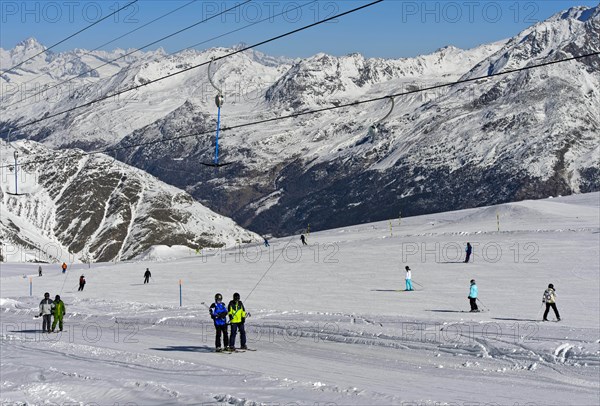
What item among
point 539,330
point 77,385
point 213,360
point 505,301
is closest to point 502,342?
point 539,330

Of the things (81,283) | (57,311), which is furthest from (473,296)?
(81,283)

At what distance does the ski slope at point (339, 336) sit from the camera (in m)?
21.5

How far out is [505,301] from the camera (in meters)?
44.2

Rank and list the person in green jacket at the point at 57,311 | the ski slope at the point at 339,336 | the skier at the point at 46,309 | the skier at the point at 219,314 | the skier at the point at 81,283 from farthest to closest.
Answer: the skier at the point at 81,283, the person in green jacket at the point at 57,311, the skier at the point at 46,309, the skier at the point at 219,314, the ski slope at the point at 339,336

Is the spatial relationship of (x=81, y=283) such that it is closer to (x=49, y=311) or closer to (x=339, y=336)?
(x=49, y=311)

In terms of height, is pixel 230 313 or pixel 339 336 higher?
pixel 230 313

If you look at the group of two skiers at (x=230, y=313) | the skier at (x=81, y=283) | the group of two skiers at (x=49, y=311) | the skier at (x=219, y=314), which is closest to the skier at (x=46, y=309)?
the group of two skiers at (x=49, y=311)

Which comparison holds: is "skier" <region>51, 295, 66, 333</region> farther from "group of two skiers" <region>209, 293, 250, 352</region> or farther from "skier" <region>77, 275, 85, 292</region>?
"skier" <region>77, 275, 85, 292</region>

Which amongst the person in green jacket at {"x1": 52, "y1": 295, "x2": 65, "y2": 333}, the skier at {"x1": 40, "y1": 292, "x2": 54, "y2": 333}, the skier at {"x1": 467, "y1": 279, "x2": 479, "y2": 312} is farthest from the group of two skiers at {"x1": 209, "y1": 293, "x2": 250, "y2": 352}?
the skier at {"x1": 467, "y1": 279, "x2": 479, "y2": 312}

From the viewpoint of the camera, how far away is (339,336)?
31.7m

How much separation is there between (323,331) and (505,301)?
1475cm

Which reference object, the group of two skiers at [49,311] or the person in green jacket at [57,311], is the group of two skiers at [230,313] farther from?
the person in green jacket at [57,311]

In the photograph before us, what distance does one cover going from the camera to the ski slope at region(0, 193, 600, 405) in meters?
21.5

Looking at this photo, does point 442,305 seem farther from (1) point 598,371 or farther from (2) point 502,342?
(1) point 598,371
